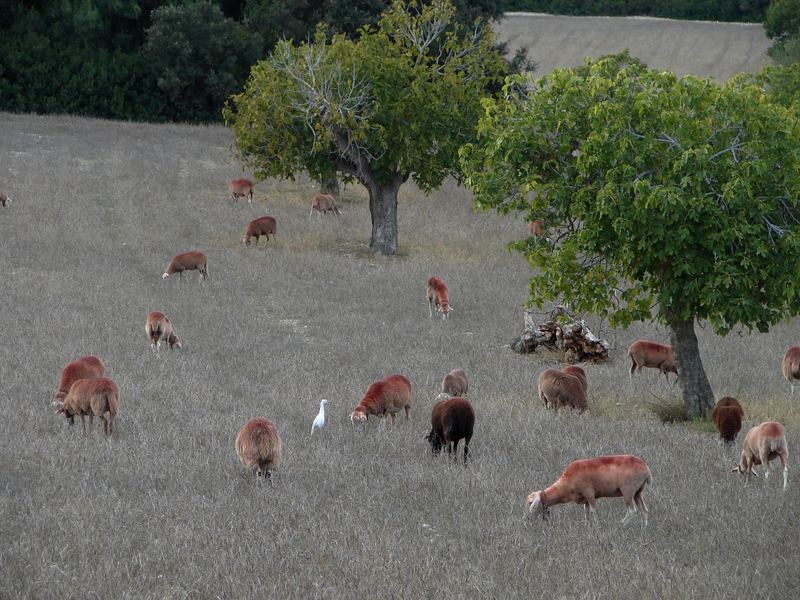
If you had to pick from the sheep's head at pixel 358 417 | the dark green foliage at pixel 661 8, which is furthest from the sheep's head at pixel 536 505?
the dark green foliage at pixel 661 8

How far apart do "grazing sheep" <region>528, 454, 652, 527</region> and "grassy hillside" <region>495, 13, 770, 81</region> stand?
238ft

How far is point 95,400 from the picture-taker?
15.2 m

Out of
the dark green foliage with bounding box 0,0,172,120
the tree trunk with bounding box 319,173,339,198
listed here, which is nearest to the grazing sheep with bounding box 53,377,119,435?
the tree trunk with bounding box 319,173,339,198

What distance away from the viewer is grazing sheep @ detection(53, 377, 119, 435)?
1518cm

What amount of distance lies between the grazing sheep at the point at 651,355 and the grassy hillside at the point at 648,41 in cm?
6303

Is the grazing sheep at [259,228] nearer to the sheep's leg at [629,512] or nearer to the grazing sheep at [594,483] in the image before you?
the grazing sheep at [594,483]

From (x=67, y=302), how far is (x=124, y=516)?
14975 millimetres

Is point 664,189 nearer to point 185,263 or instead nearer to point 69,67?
point 185,263

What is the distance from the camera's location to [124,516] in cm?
1195

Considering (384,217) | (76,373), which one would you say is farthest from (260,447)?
(384,217)

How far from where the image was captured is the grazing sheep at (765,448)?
45.2 feet

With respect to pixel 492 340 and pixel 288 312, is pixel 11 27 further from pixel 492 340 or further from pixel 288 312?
pixel 492 340

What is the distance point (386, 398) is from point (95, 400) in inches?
169

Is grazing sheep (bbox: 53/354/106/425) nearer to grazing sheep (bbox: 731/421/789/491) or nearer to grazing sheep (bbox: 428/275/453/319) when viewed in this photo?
grazing sheep (bbox: 731/421/789/491)
